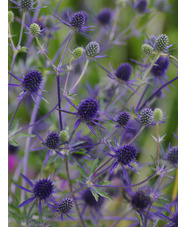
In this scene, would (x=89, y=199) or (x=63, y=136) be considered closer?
(x=63, y=136)

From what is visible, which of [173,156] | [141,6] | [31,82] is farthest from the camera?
[141,6]

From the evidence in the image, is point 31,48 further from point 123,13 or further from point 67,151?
point 123,13

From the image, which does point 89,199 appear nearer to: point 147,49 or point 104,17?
point 147,49

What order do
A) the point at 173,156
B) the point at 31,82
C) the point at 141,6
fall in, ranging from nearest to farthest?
1. the point at 31,82
2. the point at 173,156
3. the point at 141,6

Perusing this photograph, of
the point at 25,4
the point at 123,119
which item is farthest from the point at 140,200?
the point at 25,4

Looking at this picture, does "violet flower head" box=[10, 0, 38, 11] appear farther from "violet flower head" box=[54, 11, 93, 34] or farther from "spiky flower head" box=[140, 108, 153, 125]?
"spiky flower head" box=[140, 108, 153, 125]
